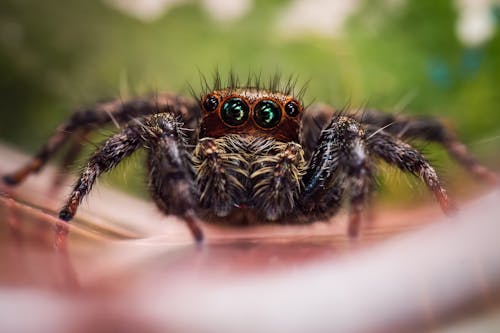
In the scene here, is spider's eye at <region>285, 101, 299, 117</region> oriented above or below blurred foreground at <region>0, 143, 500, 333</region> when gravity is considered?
above

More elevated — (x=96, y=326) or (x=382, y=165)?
(x=382, y=165)

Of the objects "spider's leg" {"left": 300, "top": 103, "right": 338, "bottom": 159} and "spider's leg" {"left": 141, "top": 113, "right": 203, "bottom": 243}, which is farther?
"spider's leg" {"left": 300, "top": 103, "right": 338, "bottom": 159}

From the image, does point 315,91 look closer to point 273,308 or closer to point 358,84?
point 358,84

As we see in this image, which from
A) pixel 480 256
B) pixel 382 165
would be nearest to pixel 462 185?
pixel 382 165

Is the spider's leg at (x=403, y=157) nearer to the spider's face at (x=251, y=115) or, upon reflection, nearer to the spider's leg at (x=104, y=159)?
the spider's face at (x=251, y=115)

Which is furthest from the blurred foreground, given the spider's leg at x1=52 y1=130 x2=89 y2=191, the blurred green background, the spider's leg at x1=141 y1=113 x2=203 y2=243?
the blurred green background

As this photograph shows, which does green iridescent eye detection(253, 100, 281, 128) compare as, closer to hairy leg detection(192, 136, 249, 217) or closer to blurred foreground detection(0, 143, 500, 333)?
hairy leg detection(192, 136, 249, 217)

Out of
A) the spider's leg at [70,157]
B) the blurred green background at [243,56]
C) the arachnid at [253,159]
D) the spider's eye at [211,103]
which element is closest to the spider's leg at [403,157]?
the arachnid at [253,159]
